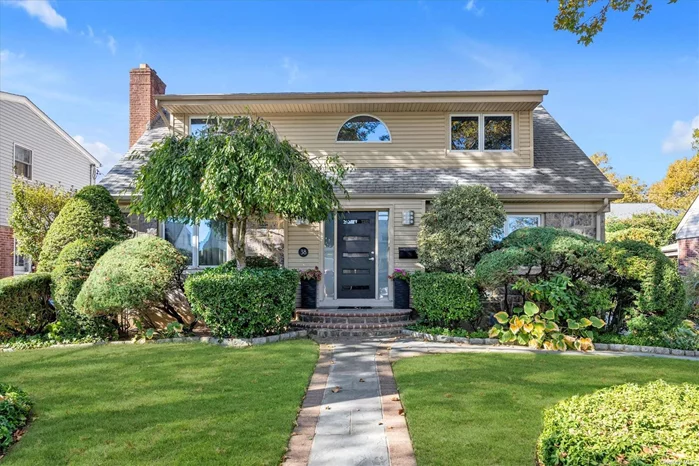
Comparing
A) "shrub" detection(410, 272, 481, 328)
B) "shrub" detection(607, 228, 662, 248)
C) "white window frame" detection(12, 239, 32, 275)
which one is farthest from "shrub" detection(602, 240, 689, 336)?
"white window frame" detection(12, 239, 32, 275)

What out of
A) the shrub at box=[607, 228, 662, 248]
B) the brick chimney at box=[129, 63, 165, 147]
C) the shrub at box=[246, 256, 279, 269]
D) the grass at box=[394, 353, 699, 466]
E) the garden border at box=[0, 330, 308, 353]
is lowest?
the garden border at box=[0, 330, 308, 353]

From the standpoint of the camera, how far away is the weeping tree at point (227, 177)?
23.7 ft

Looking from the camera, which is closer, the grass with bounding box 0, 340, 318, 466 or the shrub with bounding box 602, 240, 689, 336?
the grass with bounding box 0, 340, 318, 466

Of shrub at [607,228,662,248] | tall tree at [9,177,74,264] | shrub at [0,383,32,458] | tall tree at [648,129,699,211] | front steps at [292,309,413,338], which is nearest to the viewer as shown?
shrub at [0,383,32,458]

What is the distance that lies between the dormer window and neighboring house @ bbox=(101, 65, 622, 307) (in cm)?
2

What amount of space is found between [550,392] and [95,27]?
1360cm

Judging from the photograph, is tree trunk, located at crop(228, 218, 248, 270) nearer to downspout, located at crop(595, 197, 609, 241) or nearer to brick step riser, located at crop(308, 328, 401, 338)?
brick step riser, located at crop(308, 328, 401, 338)

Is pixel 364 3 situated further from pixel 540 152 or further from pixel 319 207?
pixel 319 207

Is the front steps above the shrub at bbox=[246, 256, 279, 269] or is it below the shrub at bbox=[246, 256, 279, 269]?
below

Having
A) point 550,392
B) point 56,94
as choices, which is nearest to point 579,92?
point 550,392

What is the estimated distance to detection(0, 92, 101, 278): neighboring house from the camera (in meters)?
14.3

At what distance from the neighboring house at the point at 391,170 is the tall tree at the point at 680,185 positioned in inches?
971

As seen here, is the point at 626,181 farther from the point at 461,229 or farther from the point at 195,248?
the point at 195,248

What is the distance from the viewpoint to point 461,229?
8430 millimetres
